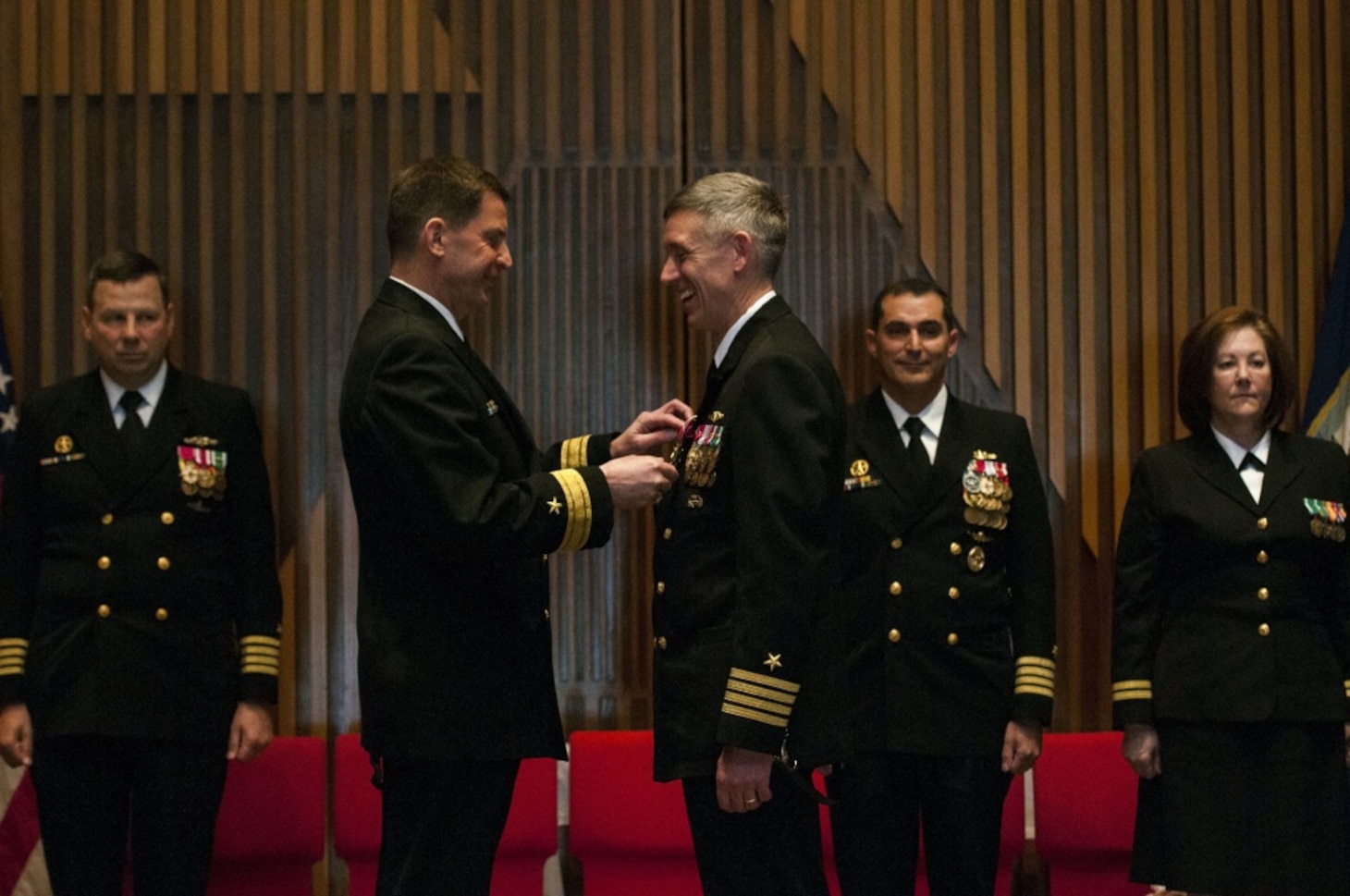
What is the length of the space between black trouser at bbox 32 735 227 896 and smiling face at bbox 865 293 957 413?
6.13 ft

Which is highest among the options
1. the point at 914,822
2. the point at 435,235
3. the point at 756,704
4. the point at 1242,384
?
the point at 435,235

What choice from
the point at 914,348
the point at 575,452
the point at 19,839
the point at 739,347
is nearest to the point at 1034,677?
the point at 914,348

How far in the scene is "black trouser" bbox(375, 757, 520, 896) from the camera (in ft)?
8.54

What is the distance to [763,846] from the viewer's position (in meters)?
2.52

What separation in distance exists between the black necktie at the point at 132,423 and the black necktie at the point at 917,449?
1.87 m

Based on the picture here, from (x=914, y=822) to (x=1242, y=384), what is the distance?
4.33 ft

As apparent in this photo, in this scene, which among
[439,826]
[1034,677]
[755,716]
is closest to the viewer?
[755,716]

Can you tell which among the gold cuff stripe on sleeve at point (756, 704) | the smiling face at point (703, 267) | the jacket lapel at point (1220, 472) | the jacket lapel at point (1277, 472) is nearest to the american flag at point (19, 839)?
the smiling face at point (703, 267)

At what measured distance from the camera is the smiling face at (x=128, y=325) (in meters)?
3.72

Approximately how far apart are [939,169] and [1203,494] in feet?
4.43

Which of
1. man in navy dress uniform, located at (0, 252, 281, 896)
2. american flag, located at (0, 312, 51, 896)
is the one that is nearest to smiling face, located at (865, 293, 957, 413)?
man in navy dress uniform, located at (0, 252, 281, 896)

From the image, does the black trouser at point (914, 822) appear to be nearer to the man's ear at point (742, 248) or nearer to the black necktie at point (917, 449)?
the black necktie at point (917, 449)

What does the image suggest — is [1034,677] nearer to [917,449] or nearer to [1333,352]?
[917,449]

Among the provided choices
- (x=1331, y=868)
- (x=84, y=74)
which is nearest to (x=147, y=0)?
(x=84, y=74)
